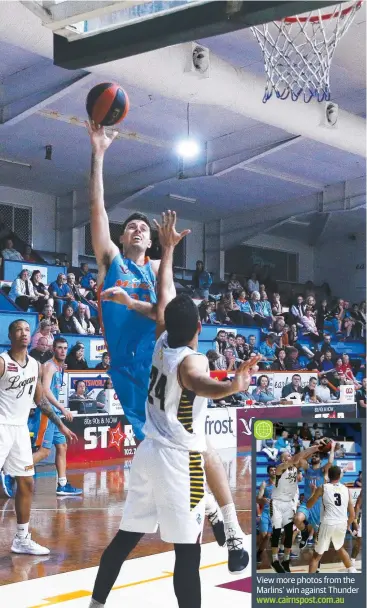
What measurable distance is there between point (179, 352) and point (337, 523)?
3.37 feet

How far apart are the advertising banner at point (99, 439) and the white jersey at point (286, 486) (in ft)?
25.5

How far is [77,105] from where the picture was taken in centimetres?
1365

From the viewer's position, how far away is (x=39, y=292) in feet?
47.3

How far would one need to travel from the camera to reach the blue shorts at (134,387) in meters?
4.54

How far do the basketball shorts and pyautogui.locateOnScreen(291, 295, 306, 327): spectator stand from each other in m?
16.9

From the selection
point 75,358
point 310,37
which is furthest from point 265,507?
point 75,358

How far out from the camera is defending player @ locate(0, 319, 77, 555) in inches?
229

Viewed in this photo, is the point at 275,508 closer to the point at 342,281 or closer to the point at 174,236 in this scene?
the point at 174,236

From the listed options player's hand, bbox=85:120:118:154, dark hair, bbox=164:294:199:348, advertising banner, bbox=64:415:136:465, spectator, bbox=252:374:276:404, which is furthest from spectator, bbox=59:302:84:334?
dark hair, bbox=164:294:199:348

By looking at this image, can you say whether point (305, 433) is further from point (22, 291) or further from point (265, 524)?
point (22, 291)

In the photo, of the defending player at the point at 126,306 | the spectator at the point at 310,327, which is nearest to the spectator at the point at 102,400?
the defending player at the point at 126,306

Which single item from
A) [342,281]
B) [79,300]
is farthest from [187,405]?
[342,281]

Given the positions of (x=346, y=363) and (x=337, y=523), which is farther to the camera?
(x=346, y=363)

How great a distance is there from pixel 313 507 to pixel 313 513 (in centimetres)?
→ 3
